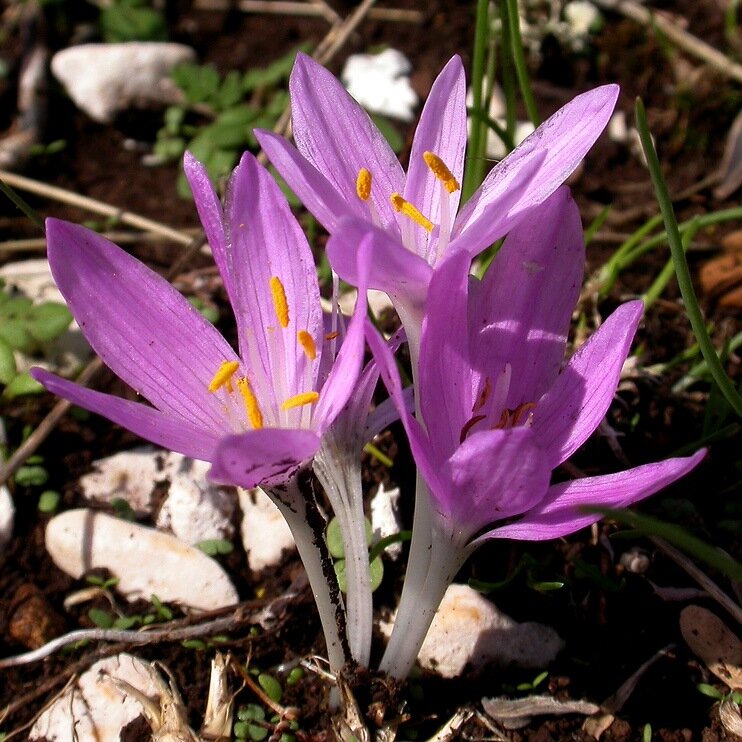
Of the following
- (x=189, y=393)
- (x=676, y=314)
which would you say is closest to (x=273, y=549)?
(x=189, y=393)

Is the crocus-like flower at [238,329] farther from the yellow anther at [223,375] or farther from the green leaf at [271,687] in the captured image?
the green leaf at [271,687]

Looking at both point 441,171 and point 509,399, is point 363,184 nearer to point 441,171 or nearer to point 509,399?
point 441,171

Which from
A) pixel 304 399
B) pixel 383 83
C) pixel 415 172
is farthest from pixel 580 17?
pixel 304 399

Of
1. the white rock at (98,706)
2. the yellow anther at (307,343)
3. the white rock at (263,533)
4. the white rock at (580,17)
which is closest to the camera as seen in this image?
the yellow anther at (307,343)

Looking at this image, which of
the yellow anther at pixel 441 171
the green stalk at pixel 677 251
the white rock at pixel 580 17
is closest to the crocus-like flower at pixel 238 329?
the yellow anther at pixel 441 171

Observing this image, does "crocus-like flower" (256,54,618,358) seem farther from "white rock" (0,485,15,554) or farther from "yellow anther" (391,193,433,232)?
"white rock" (0,485,15,554)

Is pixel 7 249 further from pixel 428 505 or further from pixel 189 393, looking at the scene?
pixel 428 505
